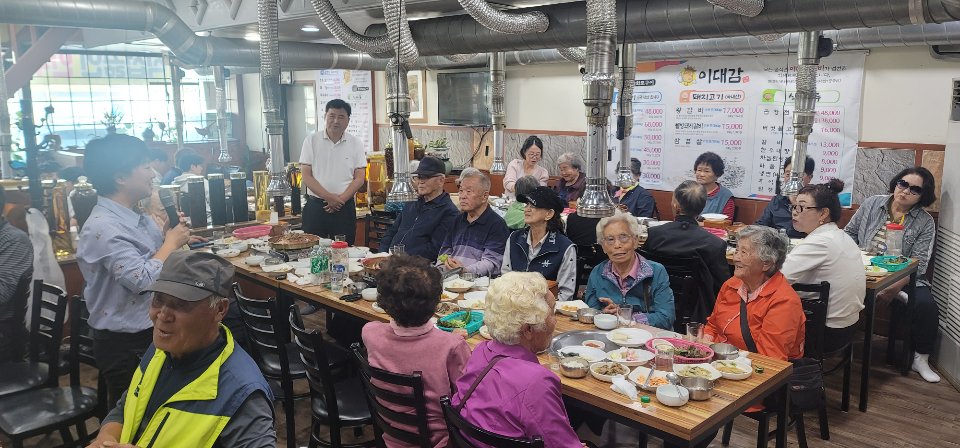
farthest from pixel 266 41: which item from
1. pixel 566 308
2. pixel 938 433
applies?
pixel 938 433

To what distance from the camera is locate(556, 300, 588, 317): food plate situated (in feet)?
11.7

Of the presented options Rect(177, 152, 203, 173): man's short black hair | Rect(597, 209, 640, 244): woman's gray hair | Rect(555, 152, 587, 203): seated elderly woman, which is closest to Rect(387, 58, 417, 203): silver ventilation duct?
Rect(597, 209, 640, 244): woman's gray hair

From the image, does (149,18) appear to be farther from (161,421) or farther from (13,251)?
(161,421)

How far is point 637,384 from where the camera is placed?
2.63 metres

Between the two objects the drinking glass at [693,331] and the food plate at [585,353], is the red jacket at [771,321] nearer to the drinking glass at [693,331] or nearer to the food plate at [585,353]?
the drinking glass at [693,331]

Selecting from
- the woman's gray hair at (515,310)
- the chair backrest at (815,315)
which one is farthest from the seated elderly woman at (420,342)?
the chair backrest at (815,315)

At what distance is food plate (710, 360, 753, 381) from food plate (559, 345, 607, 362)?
1.53 feet

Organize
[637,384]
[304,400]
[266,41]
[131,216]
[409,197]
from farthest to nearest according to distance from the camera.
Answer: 1. [304,400]
2. [266,41]
3. [409,197]
4. [131,216]
5. [637,384]

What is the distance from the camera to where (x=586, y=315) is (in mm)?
3424

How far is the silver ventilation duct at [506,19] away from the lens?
4.58 meters

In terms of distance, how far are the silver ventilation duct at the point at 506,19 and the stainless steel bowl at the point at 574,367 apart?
266 cm

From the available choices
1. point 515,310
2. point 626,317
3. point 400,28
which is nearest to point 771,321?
point 626,317

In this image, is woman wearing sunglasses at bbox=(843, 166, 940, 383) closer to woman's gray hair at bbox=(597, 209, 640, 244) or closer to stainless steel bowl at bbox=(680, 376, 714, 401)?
woman's gray hair at bbox=(597, 209, 640, 244)

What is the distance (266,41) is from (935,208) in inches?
218
